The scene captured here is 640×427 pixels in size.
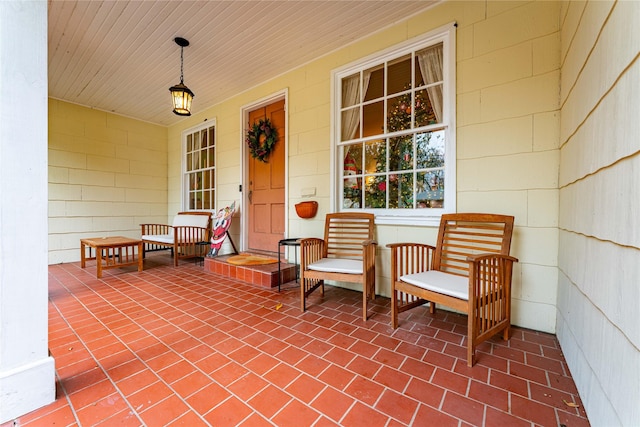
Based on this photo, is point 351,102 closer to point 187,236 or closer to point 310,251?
point 310,251

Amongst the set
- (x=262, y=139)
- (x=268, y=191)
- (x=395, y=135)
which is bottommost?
(x=268, y=191)

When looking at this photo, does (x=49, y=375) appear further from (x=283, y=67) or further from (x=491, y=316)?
(x=283, y=67)

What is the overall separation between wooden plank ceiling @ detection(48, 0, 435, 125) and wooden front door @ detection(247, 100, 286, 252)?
1.69 feet

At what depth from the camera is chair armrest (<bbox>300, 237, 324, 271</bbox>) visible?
2.30 m

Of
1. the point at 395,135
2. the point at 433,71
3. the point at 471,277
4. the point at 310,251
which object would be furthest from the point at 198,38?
the point at 471,277

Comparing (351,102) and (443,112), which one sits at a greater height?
(351,102)

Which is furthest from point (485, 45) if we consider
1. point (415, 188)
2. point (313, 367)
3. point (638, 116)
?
point (313, 367)

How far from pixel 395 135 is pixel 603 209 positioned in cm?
183

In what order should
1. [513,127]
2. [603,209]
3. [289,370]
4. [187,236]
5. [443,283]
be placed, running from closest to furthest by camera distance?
[603,209]
[289,370]
[443,283]
[513,127]
[187,236]

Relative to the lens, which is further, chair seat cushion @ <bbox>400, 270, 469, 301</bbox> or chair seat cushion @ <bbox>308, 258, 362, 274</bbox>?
chair seat cushion @ <bbox>308, 258, 362, 274</bbox>

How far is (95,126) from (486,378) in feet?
21.6

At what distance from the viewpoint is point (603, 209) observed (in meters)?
1.04

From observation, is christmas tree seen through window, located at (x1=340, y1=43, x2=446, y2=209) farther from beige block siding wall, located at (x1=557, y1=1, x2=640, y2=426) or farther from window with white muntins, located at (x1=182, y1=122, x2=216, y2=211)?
window with white muntins, located at (x1=182, y1=122, x2=216, y2=211)

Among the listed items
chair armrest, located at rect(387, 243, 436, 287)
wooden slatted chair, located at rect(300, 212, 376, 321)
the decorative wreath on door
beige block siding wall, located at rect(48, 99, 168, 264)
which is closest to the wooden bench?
beige block siding wall, located at rect(48, 99, 168, 264)
